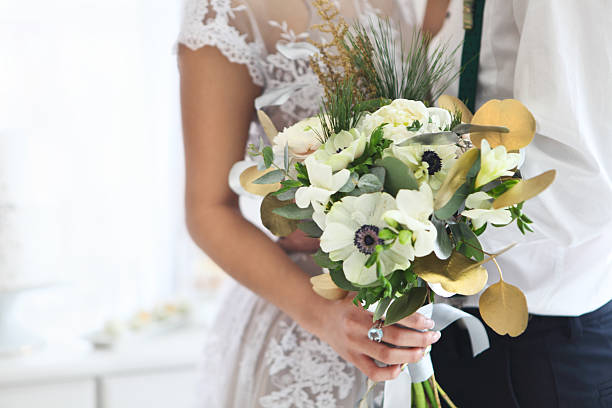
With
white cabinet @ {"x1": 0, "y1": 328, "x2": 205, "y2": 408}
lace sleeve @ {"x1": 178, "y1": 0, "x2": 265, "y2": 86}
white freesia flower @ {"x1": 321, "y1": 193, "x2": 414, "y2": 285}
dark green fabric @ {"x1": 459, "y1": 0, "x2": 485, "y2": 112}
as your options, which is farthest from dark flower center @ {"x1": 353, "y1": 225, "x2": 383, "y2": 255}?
white cabinet @ {"x1": 0, "y1": 328, "x2": 205, "y2": 408}

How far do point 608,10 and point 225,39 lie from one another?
1.69ft

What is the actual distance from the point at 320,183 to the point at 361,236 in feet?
0.20

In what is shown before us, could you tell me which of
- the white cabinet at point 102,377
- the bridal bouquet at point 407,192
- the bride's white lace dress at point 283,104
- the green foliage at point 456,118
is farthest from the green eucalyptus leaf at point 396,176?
the white cabinet at point 102,377

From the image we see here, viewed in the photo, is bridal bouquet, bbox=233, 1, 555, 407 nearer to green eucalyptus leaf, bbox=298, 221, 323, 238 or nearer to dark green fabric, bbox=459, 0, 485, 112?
green eucalyptus leaf, bbox=298, 221, 323, 238

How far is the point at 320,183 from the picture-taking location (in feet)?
1.62

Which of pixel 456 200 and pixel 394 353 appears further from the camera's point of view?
pixel 394 353

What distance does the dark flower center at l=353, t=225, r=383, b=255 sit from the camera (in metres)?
0.48

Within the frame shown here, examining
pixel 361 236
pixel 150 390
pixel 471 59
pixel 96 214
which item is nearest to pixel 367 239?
pixel 361 236

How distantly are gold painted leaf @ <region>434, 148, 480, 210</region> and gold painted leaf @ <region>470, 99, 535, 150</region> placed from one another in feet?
0.17

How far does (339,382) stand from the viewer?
843mm

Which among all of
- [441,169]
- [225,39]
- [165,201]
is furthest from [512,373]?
[165,201]

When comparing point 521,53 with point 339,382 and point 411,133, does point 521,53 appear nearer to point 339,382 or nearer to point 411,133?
point 411,133

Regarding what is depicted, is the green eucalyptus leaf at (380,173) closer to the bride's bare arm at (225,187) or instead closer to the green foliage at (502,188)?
the green foliage at (502,188)

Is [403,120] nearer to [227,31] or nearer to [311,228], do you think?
[311,228]
